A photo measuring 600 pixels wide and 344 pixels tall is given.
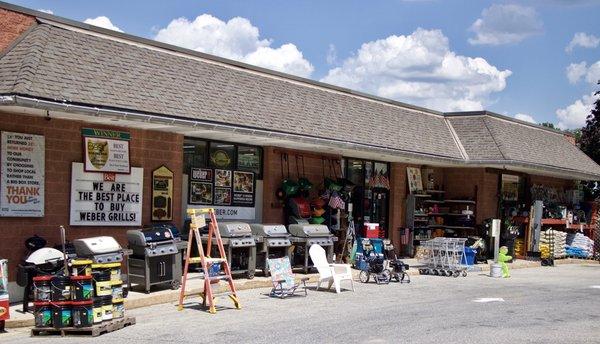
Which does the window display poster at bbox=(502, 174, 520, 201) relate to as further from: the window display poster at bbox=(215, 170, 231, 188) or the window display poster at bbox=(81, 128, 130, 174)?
the window display poster at bbox=(81, 128, 130, 174)

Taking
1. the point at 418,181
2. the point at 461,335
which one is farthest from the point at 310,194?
the point at 461,335

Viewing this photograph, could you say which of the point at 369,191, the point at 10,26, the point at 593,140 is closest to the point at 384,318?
the point at 10,26

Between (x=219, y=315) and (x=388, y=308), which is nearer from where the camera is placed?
(x=219, y=315)

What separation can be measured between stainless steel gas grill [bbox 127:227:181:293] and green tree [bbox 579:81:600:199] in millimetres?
27688

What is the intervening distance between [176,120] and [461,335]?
7.00m

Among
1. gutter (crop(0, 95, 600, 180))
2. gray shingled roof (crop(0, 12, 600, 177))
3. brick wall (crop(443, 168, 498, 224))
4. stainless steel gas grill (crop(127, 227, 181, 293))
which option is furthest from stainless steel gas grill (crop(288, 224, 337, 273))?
brick wall (crop(443, 168, 498, 224))

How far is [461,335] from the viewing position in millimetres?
10453

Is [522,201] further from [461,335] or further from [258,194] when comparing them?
[461,335]

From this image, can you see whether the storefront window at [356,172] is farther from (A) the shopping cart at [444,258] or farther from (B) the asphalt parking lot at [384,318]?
(B) the asphalt parking lot at [384,318]

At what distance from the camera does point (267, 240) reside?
54.4 feet

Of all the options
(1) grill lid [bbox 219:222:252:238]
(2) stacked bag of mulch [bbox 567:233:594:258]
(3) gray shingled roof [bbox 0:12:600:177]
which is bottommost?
(2) stacked bag of mulch [bbox 567:233:594:258]

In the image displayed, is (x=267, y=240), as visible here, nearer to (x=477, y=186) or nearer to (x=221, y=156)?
(x=221, y=156)

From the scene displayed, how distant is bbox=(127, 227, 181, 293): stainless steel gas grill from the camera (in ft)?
44.7

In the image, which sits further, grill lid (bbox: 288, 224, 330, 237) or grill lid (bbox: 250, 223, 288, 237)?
grill lid (bbox: 288, 224, 330, 237)
